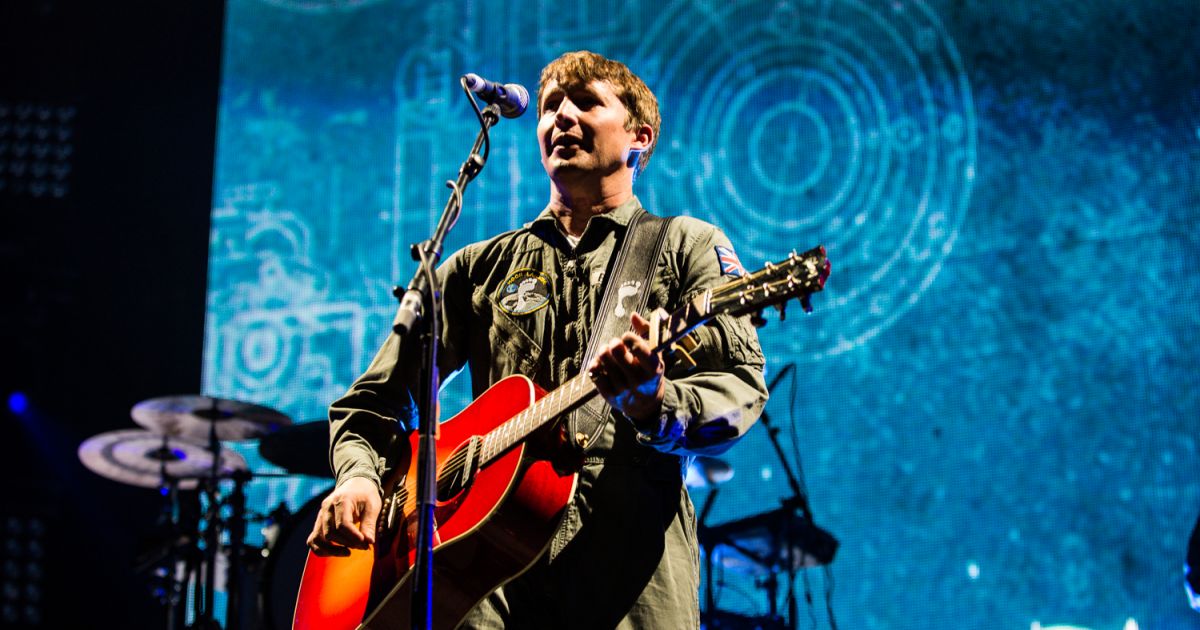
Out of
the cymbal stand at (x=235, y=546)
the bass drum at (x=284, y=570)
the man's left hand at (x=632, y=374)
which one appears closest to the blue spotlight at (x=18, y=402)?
the cymbal stand at (x=235, y=546)

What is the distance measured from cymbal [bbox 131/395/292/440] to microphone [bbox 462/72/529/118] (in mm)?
3600

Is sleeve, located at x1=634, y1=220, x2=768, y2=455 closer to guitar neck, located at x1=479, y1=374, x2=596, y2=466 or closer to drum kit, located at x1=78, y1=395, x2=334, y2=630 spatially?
guitar neck, located at x1=479, y1=374, x2=596, y2=466

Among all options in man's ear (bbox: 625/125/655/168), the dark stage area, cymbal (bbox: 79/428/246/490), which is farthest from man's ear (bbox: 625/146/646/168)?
the dark stage area

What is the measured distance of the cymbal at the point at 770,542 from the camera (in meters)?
5.35

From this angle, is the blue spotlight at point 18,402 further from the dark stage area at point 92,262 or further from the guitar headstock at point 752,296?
the guitar headstock at point 752,296

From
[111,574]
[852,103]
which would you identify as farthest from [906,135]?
[111,574]

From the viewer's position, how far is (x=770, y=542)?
5559 mm

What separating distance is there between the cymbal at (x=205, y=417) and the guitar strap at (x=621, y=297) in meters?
3.74

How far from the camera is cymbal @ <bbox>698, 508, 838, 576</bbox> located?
5.35 meters

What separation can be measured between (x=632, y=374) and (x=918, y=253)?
3993 mm

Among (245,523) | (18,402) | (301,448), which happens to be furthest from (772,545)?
(18,402)

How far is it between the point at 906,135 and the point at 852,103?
0.36m

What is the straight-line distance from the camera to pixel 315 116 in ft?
23.5

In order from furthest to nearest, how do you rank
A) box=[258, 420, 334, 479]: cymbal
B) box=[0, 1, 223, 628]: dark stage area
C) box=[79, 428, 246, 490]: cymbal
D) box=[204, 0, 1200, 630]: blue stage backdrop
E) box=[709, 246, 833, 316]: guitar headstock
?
box=[0, 1, 223, 628]: dark stage area → box=[79, 428, 246, 490]: cymbal → box=[258, 420, 334, 479]: cymbal → box=[204, 0, 1200, 630]: blue stage backdrop → box=[709, 246, 833, 316]: guitar headstock
